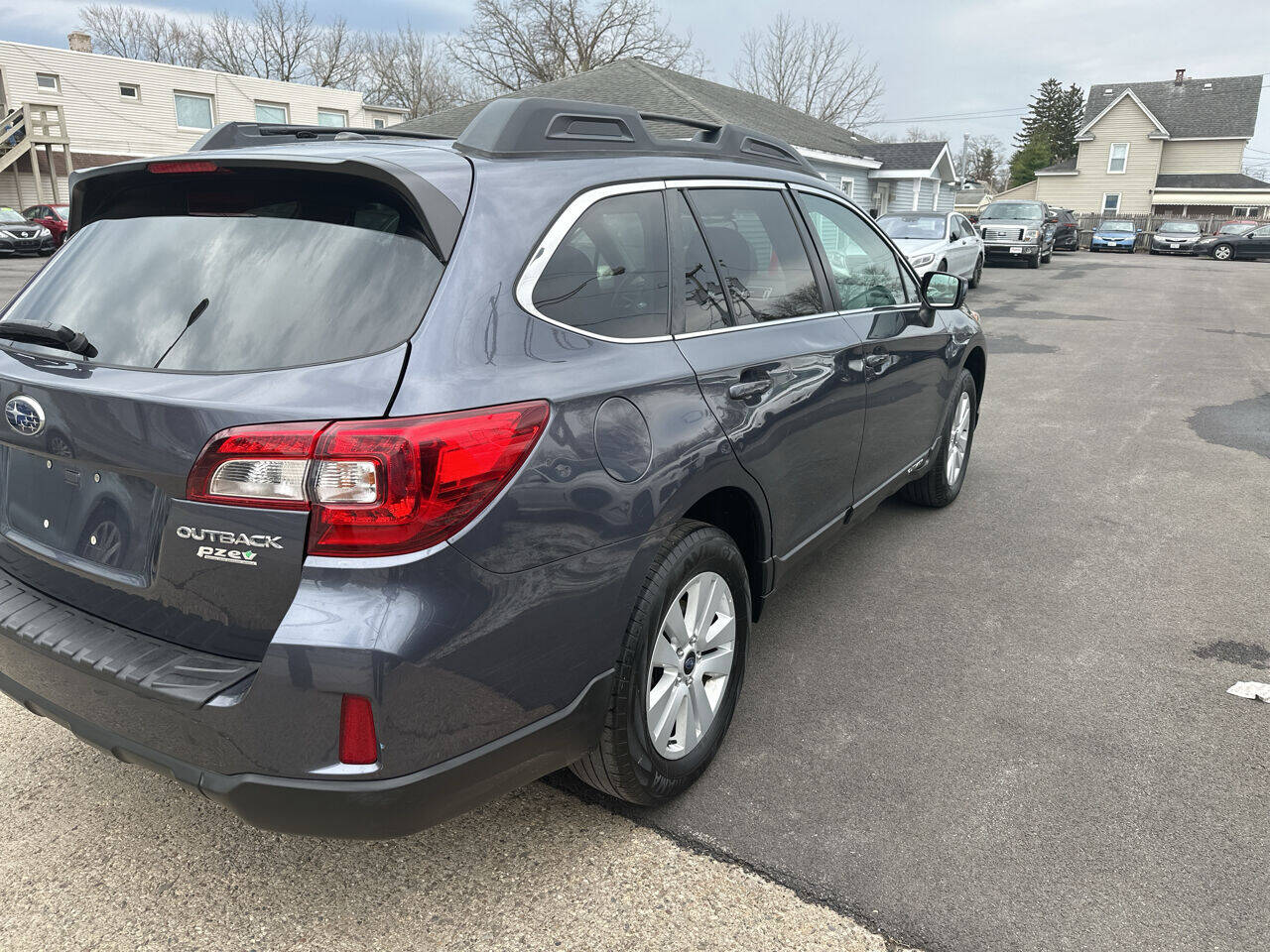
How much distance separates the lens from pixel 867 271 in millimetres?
4043

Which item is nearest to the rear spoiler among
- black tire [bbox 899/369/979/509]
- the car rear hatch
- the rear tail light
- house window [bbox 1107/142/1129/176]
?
the car rear hatch

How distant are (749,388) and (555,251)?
805 mm

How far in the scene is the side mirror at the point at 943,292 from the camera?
461 cm

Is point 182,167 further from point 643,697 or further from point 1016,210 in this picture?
point 1016,210

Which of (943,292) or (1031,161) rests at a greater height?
(1031,161)

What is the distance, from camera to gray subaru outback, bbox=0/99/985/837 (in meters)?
1.81

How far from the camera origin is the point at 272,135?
3.05 m

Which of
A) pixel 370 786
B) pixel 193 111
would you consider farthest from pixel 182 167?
pixel 193 111

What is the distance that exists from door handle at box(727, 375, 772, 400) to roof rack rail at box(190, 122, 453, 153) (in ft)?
3.69

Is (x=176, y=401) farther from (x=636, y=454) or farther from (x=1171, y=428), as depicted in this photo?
(x=1171, y=428)

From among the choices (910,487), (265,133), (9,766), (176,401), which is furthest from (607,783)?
(910,487)

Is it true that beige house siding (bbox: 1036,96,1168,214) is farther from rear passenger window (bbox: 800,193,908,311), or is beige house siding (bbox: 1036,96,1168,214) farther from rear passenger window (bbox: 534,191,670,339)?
rear passenger window (bbox: 534,191,670,339)

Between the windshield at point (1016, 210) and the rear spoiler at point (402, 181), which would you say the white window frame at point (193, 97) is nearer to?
the windshield at point (1016, 210)

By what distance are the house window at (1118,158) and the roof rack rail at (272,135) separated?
59.3 metres
